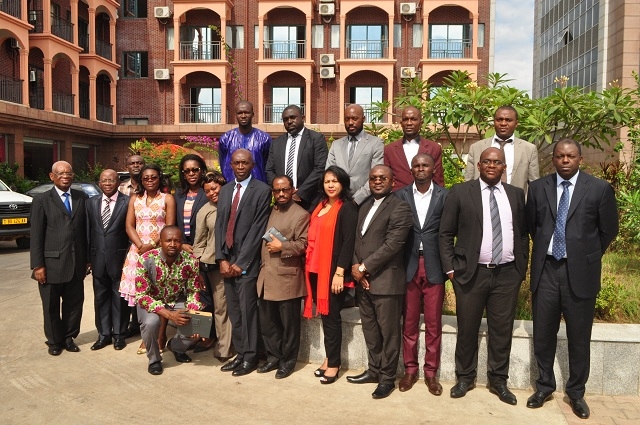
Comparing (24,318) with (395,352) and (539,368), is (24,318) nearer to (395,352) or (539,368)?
(395,352)

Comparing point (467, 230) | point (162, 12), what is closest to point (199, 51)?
point (162, 12)

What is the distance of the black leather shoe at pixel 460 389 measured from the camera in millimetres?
4887

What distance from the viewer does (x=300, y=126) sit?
235 inches

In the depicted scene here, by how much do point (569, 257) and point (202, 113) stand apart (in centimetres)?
2884

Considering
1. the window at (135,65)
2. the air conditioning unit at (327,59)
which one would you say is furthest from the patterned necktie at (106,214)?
the window at (135,65)

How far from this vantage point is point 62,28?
27422 mm

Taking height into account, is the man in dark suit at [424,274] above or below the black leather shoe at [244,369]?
above

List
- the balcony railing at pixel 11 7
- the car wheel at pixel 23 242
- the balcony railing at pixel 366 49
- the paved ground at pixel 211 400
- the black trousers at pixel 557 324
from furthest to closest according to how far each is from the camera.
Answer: the balcony railing at pixel 366 49 → the balcony railing at pixel 11 7 → the car wheel at pixel 23 242 → the black trousers at pixel 557 324 → the paved ground at pixel 211 400

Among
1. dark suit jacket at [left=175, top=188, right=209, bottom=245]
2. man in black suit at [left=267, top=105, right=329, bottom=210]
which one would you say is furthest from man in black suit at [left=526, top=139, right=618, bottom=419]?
dark suit jacket at [left=175, top=188, right=209, bottom=245]

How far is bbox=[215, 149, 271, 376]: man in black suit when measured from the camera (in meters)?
5.41

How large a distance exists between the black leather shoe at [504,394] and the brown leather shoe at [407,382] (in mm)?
711

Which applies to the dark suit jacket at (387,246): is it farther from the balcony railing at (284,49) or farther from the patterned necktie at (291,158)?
the balcony railing at (284,49)

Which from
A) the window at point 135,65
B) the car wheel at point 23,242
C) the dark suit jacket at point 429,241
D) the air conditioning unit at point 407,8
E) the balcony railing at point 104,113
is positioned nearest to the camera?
the dark suit jacket at point 429,241

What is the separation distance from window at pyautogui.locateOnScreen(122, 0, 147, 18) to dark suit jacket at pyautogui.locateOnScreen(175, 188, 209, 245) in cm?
2882
